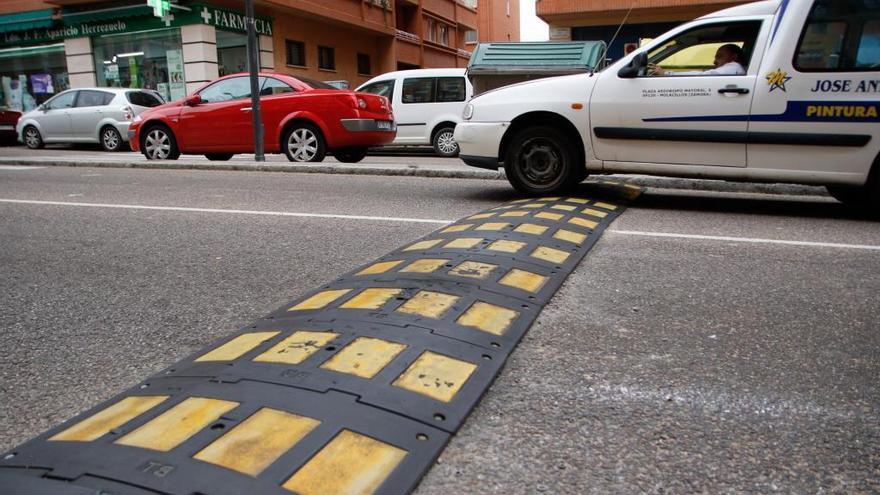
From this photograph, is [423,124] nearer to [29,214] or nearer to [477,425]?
[29,214]

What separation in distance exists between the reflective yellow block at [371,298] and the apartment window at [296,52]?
24314mm

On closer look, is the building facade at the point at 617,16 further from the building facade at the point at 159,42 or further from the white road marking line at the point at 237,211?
the white road marking line at the point at 237,211

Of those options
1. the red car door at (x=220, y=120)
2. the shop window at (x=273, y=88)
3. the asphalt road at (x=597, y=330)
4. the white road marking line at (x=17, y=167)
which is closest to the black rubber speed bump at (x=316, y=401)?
the asphalt road at (x=597, y=330)

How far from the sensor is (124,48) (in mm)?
23828

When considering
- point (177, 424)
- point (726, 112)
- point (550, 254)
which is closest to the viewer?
point (177, 424)

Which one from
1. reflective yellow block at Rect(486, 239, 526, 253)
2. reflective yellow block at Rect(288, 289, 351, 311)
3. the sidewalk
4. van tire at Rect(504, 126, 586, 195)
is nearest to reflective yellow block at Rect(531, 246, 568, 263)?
reflective yellow block at Rect(486, 239, 526, 253)

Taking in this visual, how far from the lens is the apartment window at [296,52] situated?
2650 cm

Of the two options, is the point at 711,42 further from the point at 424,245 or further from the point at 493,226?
the point at 424,245

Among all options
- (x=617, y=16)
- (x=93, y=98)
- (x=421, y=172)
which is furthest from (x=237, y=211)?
(x=617, y=16)

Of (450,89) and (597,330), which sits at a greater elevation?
(450,89)

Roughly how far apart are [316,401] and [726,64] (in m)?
5.43

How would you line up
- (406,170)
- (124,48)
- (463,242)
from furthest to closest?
(124,48)
(406,170)
(463,242)

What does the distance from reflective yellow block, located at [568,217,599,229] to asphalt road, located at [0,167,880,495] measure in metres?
0.18

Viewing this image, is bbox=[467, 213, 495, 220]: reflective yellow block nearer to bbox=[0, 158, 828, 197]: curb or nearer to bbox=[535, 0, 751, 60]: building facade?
bbox=[0, 158, 828, 197]: curb
